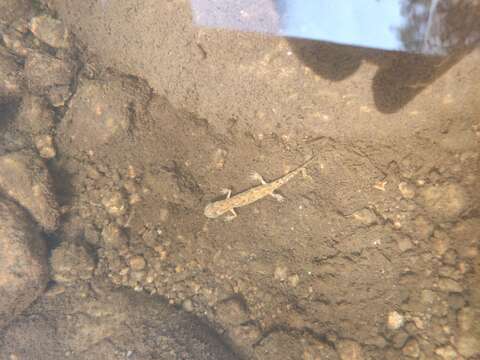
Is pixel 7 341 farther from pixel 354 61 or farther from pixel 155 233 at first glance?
pixel 354 61

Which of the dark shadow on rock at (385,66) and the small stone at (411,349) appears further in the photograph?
the small stone at (411,349)

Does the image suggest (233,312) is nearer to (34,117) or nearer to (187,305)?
(187,305)

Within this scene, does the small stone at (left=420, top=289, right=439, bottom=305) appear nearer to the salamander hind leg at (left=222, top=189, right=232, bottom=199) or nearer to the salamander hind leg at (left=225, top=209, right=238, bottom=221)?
the salamander hind leg at (left=225, top=209, right=238, bottom=221)

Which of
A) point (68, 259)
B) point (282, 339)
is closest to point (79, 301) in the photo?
point (68, 259)

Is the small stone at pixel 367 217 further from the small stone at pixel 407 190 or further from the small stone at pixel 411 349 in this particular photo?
the small stone at pixel 411 349

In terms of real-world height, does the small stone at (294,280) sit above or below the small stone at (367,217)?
below

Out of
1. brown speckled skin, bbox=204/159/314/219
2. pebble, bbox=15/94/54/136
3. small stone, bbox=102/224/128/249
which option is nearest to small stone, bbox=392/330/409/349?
brown speckled skin, bbox=204/159/314/219

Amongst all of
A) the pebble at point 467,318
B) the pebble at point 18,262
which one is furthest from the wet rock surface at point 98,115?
the pebble at point 467,318

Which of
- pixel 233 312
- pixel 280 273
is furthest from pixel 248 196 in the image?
pixel 233 312

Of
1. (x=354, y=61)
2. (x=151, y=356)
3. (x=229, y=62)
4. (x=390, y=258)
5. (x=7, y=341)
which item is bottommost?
(x=7, y=341)
